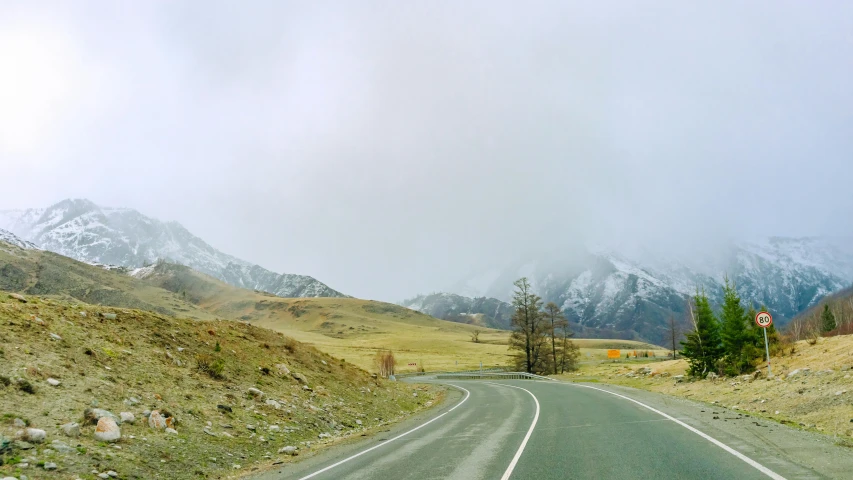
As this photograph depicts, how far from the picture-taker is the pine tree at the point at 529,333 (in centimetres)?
6931

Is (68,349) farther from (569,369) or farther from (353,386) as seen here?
(569,369)

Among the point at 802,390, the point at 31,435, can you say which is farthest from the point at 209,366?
the point at 802,390

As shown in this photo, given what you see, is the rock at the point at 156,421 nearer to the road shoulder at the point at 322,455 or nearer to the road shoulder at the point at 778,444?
the road shoulder at the point at 322,455

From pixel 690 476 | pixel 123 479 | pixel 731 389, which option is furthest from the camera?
pixel 731 389

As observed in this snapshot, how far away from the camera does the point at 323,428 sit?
17.2 m

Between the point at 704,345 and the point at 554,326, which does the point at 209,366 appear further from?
the point at 554,326

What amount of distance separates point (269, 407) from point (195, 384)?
8.29 ft

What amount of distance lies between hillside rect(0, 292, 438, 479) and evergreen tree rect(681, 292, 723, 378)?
22295 mm

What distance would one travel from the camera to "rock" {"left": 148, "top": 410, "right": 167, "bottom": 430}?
11977 millimetres

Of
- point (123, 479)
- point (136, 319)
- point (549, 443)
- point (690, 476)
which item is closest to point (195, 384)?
point (136, 319)

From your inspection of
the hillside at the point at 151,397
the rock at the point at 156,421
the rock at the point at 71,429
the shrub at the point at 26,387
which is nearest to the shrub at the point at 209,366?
the hillside at the point at 151,397

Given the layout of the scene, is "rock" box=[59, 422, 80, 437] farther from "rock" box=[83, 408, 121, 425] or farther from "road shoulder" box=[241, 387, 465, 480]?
"road shoulder" box=[241, 387, 465, 480]

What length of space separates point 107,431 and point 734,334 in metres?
33.1

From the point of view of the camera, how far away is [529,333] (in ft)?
227
